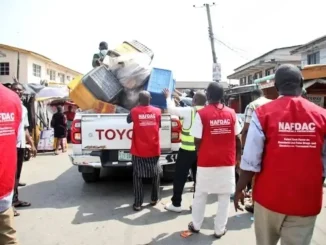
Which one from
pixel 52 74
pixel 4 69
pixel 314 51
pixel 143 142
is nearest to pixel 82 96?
pixel 143 142

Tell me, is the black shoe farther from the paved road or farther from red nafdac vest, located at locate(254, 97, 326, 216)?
red nafdac vest, located at locate(254, 97, 326, 216)

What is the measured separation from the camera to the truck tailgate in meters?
5.64

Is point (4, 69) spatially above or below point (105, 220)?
above

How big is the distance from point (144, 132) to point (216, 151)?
1535 mm

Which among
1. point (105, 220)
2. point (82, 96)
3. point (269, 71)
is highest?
point (269, 71)

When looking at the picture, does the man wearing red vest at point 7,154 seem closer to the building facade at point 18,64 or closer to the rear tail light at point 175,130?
the rear tail light at point 175,130

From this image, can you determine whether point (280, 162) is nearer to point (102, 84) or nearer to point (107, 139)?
point (107, 139)

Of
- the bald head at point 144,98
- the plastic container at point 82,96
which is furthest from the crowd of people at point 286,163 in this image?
the plastic container at point 82,96

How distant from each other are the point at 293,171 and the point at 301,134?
250mm

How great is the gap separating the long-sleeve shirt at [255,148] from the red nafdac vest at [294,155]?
4 centimetres

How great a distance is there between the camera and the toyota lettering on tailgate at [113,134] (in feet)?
18.6

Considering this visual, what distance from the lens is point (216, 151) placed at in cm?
387

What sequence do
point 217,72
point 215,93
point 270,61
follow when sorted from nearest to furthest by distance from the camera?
point 215,93 → point 217,72 → point 270,61

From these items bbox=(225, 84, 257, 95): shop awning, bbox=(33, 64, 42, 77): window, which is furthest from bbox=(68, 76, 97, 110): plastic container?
bbox=(33, 64, 42, 77): window
